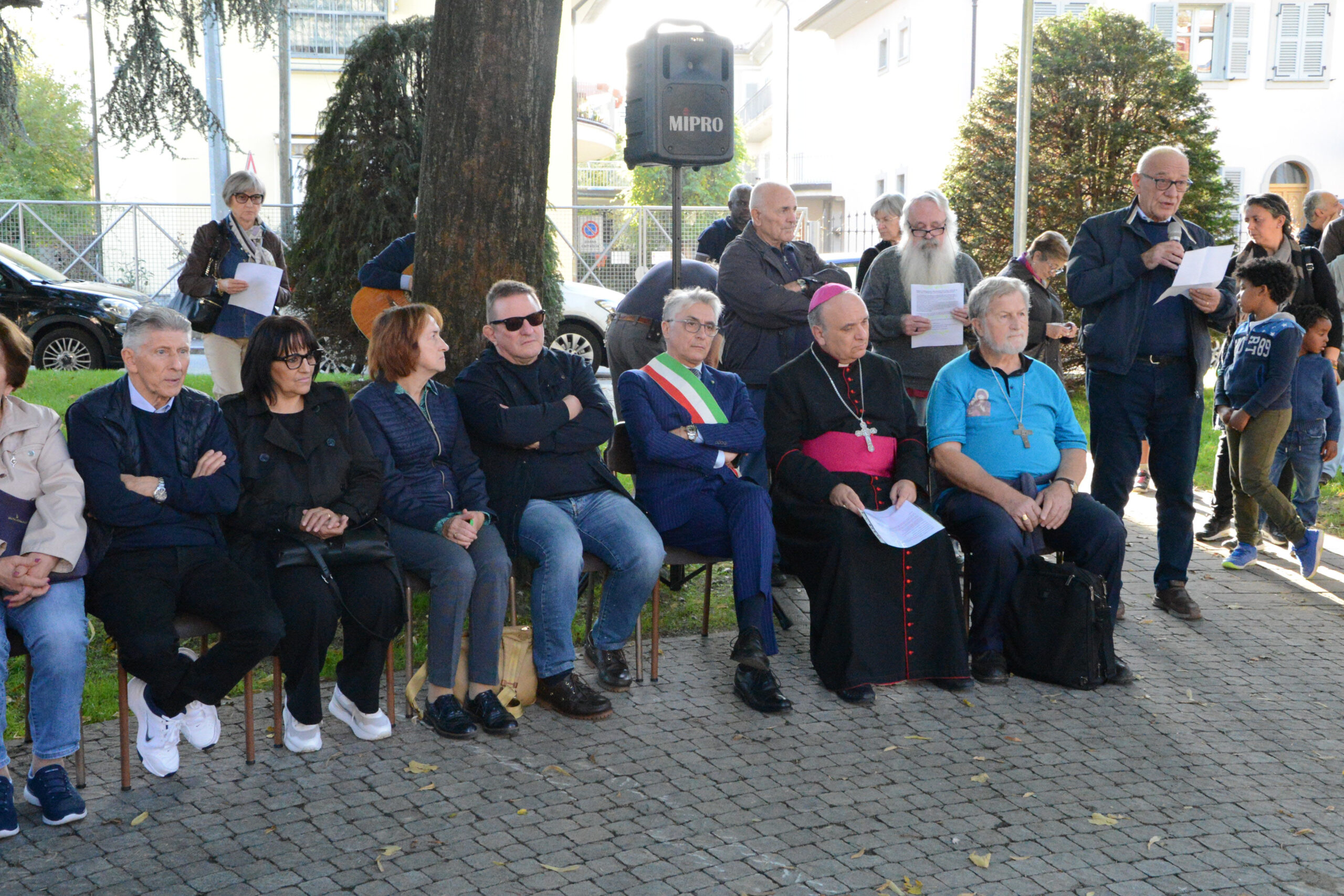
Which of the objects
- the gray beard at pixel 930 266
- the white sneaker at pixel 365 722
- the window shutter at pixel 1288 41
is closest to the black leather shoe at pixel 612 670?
the white sneaker at pixel 365 722

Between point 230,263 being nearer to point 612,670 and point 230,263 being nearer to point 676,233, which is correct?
point 676,233

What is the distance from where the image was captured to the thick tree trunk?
20.4 feet

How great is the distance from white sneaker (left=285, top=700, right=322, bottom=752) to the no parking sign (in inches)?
822

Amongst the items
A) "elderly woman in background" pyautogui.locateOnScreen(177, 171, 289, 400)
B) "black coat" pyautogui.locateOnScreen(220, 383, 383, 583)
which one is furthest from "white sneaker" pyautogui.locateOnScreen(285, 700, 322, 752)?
"elderly woman in background" pyautogui.locateOnScreen(177, 171, 289, 400)

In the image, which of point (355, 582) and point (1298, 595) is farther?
point (1298, 595)

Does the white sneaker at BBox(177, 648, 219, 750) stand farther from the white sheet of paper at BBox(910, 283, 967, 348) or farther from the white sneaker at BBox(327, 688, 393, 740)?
the white sheet of paper at BBox(910, 283, 967, 348)

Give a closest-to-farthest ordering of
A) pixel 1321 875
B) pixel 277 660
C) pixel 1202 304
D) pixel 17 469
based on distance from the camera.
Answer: pixel 1321 875 < pixel 17 469 < pixel 277 660 < pixel 1202 304

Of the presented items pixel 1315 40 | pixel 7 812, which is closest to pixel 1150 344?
pixel 7 812

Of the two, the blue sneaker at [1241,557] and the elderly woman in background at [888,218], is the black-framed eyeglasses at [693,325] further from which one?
the blue sneaker at [1241,557]

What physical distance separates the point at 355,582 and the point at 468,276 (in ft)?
7.01

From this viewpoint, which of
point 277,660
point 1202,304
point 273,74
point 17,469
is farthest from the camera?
point 273,74

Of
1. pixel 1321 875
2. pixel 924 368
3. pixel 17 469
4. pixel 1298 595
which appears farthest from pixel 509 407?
pixel 1298 595

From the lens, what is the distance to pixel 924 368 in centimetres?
695

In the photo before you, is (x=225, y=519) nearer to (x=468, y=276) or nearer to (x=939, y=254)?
(x=468, y=276)
